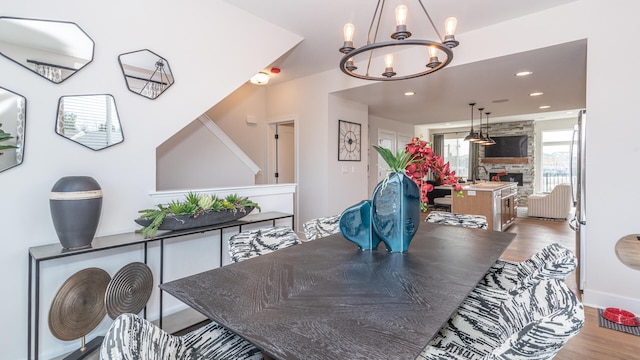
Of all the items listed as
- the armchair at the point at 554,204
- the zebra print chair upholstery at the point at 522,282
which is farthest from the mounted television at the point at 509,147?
the zebra print chair upholstery at the point at 522,282

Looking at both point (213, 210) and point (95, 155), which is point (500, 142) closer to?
point (213, 210)

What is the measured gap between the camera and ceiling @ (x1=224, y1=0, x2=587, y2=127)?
111 inches

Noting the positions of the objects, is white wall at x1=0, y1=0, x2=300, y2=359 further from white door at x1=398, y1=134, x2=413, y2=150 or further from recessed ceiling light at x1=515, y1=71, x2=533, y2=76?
white door at x1=398, y1=134, x2=413, y2=150

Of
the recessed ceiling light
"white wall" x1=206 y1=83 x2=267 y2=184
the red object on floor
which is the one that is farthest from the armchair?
"white wall" x1=206 y1=83 x2=267 y2=184

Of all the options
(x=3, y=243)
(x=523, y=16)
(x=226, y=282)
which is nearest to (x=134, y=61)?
(x=3, y=243)

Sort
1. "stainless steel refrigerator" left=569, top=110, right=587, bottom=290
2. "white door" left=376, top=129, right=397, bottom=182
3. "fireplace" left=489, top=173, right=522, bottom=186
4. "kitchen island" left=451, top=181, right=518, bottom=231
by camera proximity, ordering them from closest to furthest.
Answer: "stainless steel refrigerator" left=569, top=110, right=587, bottom=290, "kitchen island" left=451, top=181, right=518, bottom=231, "white door" left=376, top=129, right=397, bottom=182, "fireplace" left=489, top=173, right=522, bottom=186

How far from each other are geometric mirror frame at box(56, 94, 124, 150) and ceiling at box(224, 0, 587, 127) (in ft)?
5.07

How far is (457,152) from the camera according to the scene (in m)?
10.9

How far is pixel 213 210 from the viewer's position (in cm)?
238

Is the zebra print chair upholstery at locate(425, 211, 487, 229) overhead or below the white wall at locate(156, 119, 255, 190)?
below

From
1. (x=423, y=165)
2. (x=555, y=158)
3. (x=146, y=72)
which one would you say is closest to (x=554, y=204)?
(x=555, y=158)

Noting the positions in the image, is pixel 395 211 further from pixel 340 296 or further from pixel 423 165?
pixel 340 296

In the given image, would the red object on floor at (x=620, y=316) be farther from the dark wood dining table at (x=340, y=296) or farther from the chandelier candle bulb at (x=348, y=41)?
the chandelier candle bulb at (x=348, y=41)

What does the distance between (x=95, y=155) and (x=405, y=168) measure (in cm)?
209
